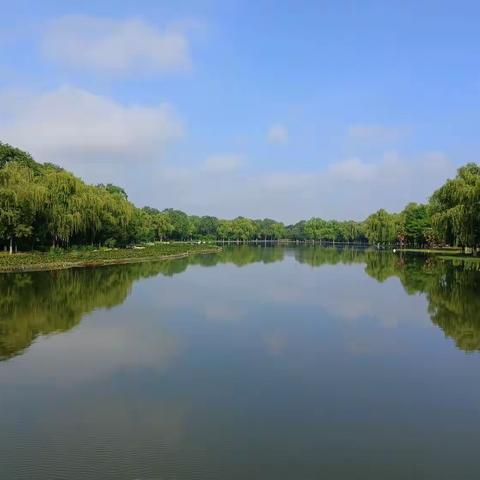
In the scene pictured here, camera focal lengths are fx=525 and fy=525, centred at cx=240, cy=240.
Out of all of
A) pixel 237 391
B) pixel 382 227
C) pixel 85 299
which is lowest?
pixel 237 391

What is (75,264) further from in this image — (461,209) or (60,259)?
(461,209)

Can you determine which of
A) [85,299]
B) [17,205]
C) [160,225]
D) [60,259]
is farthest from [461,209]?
[160,225]

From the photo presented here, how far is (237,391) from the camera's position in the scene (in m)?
9.18

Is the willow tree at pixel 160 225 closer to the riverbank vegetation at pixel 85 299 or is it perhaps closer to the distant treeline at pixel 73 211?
the distant treeline at pixel 73 211

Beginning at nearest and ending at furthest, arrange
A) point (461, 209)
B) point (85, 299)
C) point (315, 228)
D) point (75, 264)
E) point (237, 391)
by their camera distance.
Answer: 1. point (237, 391)
2. point (85, 299)
3. point (75, 264)
4. point (461, 209)
5. point (315, 228)

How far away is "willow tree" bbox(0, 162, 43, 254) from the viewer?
118 feet

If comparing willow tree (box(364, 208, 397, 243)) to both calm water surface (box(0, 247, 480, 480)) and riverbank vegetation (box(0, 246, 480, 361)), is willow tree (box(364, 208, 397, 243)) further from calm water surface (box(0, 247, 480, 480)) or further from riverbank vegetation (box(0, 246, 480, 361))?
calm water surface (box(0, 247, 480, 480))

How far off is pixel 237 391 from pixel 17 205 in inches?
1244

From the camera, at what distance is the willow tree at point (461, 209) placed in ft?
130

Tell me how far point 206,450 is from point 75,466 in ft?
5.27

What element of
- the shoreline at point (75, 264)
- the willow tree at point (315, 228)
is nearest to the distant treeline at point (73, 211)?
the shoreline at point (75, 264)

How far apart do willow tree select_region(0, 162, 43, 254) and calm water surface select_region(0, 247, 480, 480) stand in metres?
18.6

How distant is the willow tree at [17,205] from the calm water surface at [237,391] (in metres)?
18.6

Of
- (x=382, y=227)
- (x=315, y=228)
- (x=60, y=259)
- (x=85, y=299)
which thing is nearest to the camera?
(x=85, y=299)
